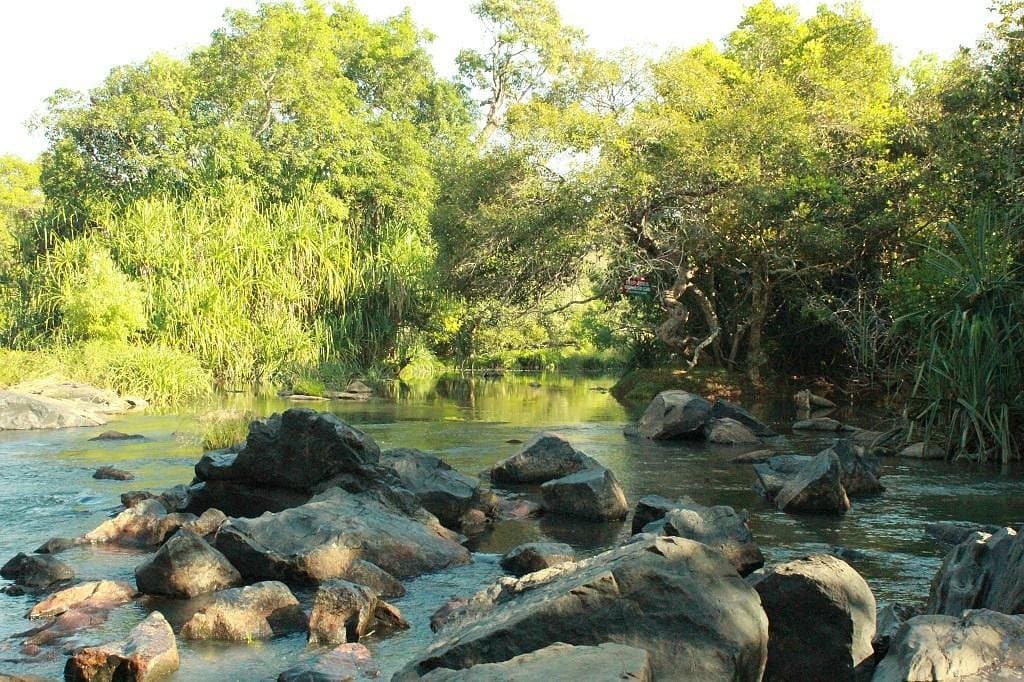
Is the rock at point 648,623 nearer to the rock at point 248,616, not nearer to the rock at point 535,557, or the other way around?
the rock at point 248,616

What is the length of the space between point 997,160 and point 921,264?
183 centimetres

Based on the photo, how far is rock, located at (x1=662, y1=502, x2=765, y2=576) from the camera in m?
6.50

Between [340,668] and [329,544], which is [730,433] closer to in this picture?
[329,544]

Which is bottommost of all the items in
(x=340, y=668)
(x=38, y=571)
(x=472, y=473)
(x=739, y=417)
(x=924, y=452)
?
(x=340, y=668)

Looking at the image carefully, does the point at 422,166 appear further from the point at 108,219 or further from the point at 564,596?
the point at 564,596

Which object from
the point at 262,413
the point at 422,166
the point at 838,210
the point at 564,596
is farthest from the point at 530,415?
the point at 422,166

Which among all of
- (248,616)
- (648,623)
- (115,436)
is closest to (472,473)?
(248,616)

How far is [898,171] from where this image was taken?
18.3m

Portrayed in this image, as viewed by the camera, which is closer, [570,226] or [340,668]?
[340,668]

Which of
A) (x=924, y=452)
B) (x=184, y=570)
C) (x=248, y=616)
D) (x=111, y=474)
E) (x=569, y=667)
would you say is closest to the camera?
(x=569, y=667)

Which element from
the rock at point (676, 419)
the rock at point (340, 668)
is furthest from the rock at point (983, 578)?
the rock at point (676, 419)

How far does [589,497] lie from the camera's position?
8555mm

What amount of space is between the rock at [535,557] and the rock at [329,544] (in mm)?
462

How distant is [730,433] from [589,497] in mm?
5892
